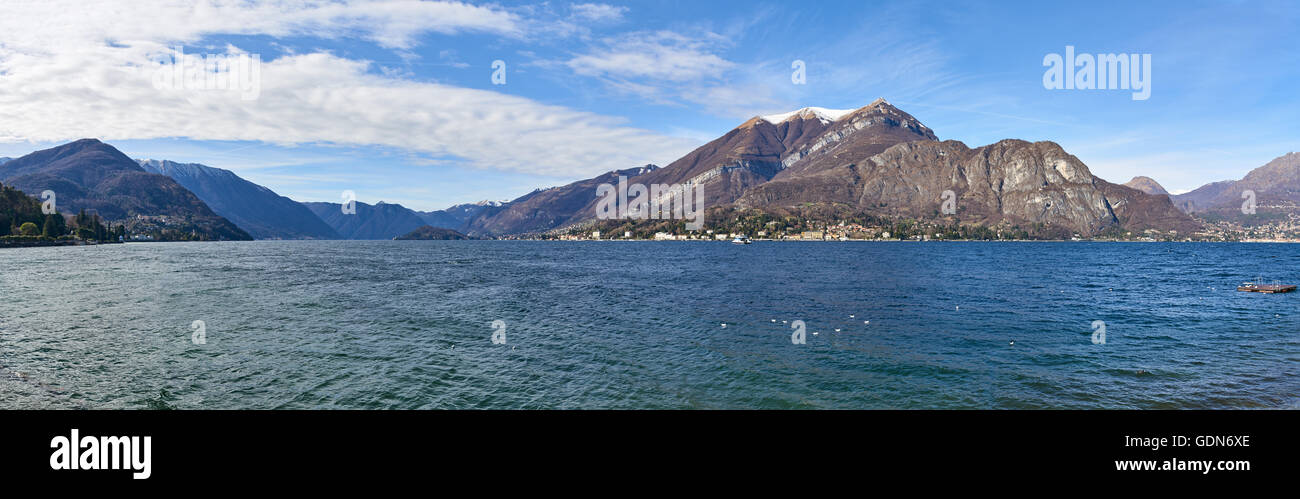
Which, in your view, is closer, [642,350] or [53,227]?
[642,350]

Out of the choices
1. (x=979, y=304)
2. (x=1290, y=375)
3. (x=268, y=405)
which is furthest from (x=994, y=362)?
(x=268, y=405)
